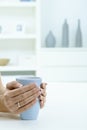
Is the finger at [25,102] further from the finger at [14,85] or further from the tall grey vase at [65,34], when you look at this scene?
the tall grey vase at [65,34]

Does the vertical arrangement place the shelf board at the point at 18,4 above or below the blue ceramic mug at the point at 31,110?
above

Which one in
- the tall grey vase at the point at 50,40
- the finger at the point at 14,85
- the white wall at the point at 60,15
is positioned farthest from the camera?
the white wall at the point at 60,15

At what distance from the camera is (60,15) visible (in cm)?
414

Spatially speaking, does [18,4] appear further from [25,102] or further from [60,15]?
[25,102]

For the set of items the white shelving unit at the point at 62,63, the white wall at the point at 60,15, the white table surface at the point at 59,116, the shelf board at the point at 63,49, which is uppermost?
the white wall at the point at 60,15

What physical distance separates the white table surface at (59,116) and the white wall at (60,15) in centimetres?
264

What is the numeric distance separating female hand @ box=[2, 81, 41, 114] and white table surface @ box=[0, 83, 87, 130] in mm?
50

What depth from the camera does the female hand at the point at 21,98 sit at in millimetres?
999

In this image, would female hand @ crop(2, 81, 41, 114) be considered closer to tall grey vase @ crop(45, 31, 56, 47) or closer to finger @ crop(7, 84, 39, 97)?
finger @ crop(7, 84, 39, 97)

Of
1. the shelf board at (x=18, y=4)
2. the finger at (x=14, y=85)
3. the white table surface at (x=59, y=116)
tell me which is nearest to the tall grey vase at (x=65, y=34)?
the shelf board at (x=18, y=4)

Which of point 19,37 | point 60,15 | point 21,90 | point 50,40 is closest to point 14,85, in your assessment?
point 21,90

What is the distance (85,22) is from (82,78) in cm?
77

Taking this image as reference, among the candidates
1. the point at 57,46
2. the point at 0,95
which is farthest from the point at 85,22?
the point at 0,95

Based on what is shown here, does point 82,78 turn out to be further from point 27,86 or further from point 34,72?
point 27,86
